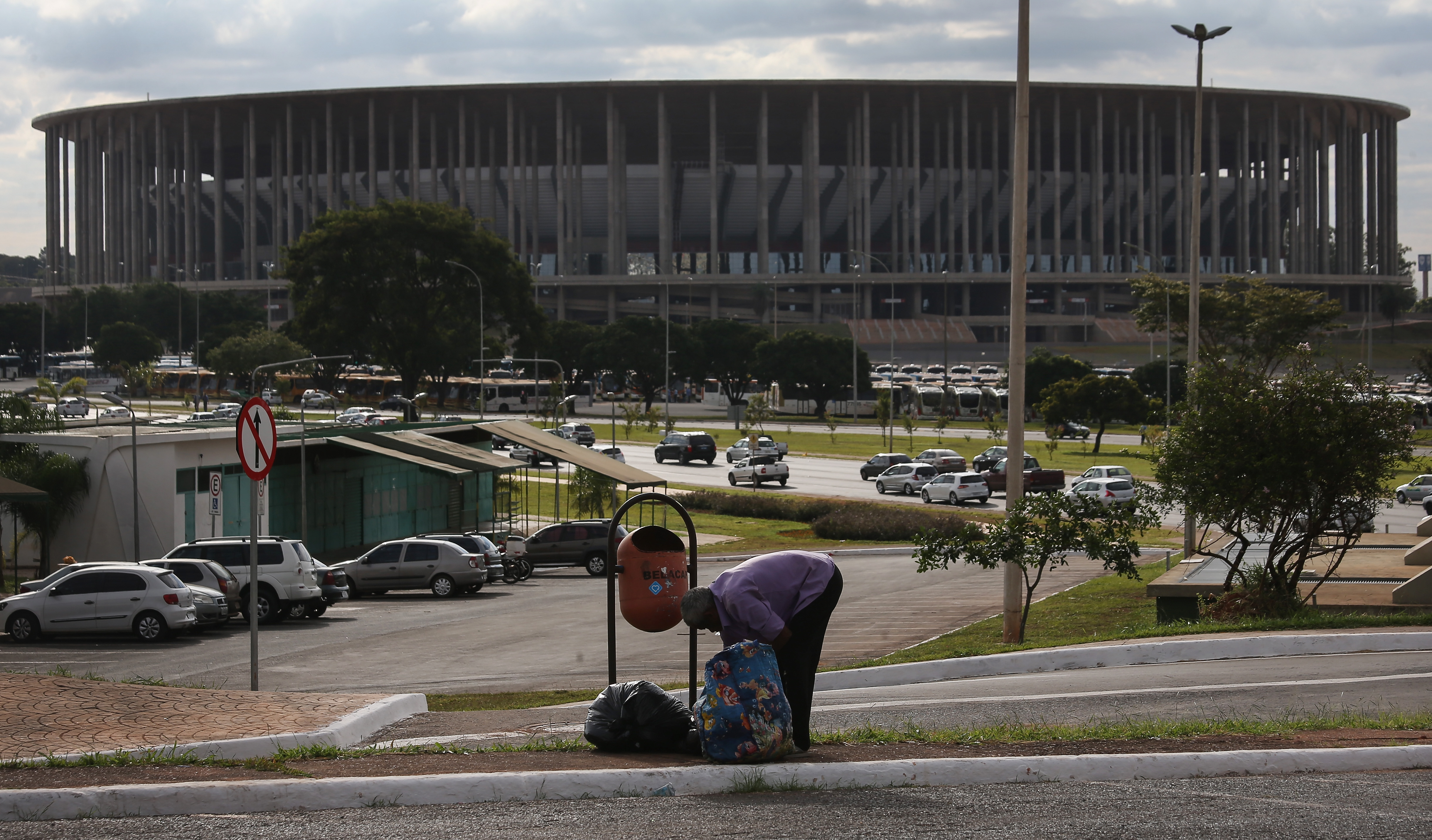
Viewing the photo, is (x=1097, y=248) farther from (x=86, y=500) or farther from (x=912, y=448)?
(x=86, y=500)

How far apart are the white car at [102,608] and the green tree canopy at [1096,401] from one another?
61465mm

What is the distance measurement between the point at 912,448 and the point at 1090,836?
2615 inches

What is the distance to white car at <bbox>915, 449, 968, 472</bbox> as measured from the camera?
5988cm

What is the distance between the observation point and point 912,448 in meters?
73.1

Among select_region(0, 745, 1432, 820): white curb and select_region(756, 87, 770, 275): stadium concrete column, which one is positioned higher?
select_region(756, 87, 770, 275): stadium concrete column

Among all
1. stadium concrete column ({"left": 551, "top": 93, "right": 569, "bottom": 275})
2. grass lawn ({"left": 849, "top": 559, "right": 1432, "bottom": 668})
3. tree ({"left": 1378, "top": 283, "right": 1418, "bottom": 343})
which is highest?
stadium concrete column ({"left": 551, "top": 93, "right": 569, "bottom": 275})

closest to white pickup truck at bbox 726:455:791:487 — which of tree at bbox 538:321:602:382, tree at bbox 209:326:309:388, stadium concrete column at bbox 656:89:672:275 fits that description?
tree at bbox 209:326:309:388

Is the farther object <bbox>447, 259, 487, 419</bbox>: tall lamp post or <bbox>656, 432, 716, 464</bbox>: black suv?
<bbox>447, 259, 487, 419</bbox>: tall lamp post

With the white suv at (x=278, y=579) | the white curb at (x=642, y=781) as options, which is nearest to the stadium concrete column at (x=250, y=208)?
the white suv at (x=278, y=579)

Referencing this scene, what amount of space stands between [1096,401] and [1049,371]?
18762 millimetres

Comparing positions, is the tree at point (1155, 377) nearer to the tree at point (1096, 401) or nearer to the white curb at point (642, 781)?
the tree at point (1096, 401)

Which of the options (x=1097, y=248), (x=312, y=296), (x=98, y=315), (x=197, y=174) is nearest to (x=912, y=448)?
(x=312, y=296)

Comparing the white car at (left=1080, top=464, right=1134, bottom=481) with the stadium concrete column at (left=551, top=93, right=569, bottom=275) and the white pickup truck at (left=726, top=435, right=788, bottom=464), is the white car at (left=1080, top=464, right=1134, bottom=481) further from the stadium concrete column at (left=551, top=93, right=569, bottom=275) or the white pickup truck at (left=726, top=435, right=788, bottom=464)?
the stadium concrete column at (left=551, top=93, right=569, bottom=275)

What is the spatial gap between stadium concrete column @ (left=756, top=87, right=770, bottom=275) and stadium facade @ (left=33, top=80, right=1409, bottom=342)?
393 mm
